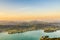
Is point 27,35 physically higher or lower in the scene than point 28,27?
lower

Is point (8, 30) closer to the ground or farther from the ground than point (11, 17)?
closer to the ground

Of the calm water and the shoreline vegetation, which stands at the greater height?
the shoreline vegetation

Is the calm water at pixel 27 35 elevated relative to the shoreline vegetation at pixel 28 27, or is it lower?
lower

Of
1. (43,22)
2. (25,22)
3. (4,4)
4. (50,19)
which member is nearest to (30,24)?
(25,22)

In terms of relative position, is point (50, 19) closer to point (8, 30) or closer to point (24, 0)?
point (24, 0)

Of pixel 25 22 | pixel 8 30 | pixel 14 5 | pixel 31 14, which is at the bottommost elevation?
pixel 8 30

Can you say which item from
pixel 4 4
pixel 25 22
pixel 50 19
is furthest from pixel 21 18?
pixel 50 19

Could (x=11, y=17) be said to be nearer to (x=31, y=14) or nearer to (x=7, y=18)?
(x=7, y=18)
